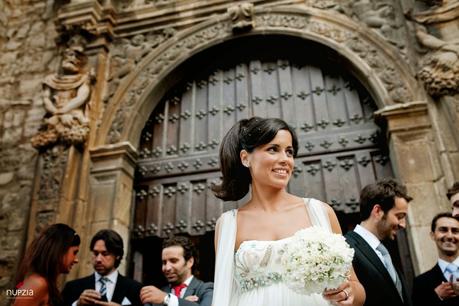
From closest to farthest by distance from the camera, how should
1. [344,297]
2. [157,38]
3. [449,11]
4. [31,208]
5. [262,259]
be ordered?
[344,297]
[262,259]
[449,11]
[31,208]
[157,38]

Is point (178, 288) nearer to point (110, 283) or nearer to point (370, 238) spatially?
point (110, 283)

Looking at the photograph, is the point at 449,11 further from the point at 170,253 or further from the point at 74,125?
the point at 74,125

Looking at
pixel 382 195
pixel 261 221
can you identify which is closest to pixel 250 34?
pixel 382 195

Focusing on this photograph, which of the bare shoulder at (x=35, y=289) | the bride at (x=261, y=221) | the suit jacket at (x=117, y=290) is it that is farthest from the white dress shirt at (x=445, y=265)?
the bare shoulder at (x=35, y=289)

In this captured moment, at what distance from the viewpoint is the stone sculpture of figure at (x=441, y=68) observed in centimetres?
368

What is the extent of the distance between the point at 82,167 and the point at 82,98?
81 cm

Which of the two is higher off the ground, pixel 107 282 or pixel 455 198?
pixel 455 198

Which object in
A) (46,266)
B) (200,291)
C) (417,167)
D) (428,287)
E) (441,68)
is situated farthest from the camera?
(441,68)

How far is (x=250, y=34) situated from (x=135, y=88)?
4.94ft

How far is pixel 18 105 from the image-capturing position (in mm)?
5320

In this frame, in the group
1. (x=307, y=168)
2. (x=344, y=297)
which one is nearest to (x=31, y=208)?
(x=307, y=168)

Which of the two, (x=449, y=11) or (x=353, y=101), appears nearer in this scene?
(x=449, y=11)

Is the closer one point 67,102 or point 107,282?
point 107,282

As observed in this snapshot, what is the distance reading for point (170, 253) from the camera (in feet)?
9.50
